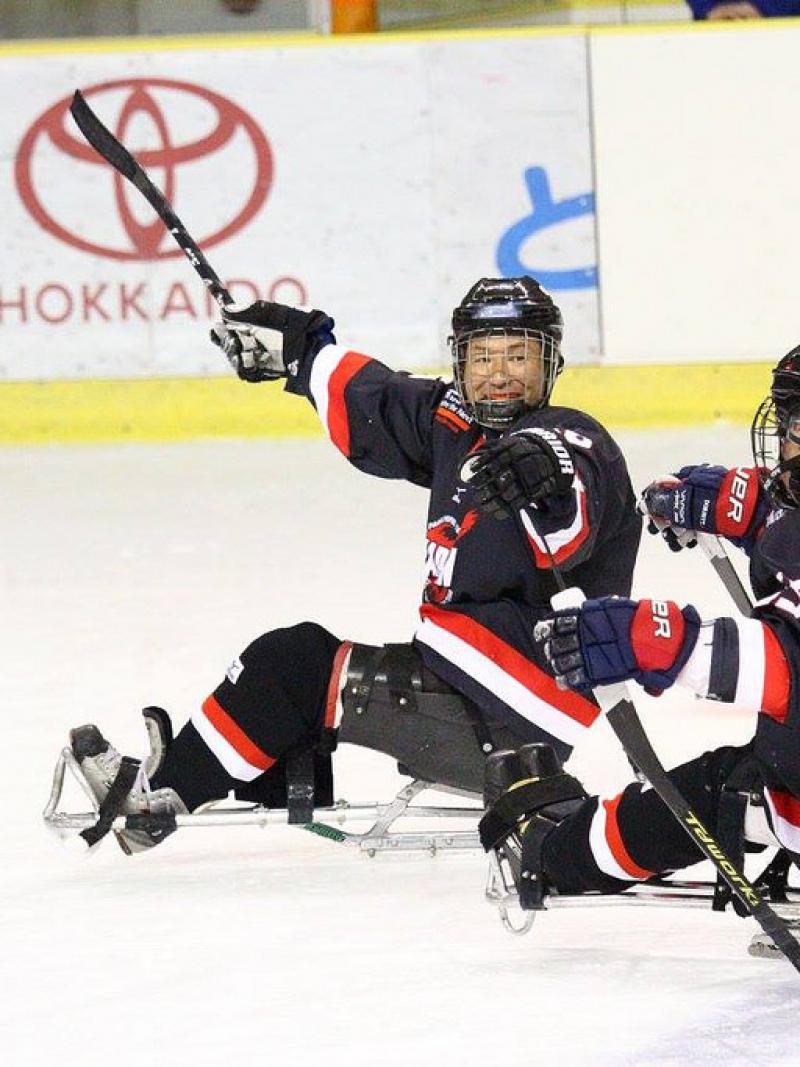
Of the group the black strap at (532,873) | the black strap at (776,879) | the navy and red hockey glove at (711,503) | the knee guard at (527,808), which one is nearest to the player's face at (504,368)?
the navy and red hockey glove at (711,503)

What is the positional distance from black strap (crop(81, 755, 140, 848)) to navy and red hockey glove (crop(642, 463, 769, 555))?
82 centimetres

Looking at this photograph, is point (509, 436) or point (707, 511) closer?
point (509, 436)

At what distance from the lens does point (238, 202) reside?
707cm

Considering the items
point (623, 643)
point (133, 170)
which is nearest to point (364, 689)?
point (623, 643)

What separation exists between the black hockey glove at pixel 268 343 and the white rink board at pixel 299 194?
3.57 metres

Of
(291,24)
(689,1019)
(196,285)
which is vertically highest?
(291,24)

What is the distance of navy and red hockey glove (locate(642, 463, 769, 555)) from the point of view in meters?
3.27

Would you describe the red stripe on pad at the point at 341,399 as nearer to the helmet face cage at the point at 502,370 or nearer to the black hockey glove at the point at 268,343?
the black hockey glove at the point at 268,343

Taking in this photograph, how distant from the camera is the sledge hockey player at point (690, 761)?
2.37m

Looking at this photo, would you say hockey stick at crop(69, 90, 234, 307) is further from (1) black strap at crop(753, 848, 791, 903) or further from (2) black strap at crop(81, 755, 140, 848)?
(1) black strap at crop(753, 848, 791, 903)

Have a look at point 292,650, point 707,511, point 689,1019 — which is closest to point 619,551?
point 707,511

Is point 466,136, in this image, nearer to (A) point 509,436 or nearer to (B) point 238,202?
(B) point 238,202

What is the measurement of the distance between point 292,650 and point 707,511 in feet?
2.08

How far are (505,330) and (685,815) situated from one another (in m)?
0.85
